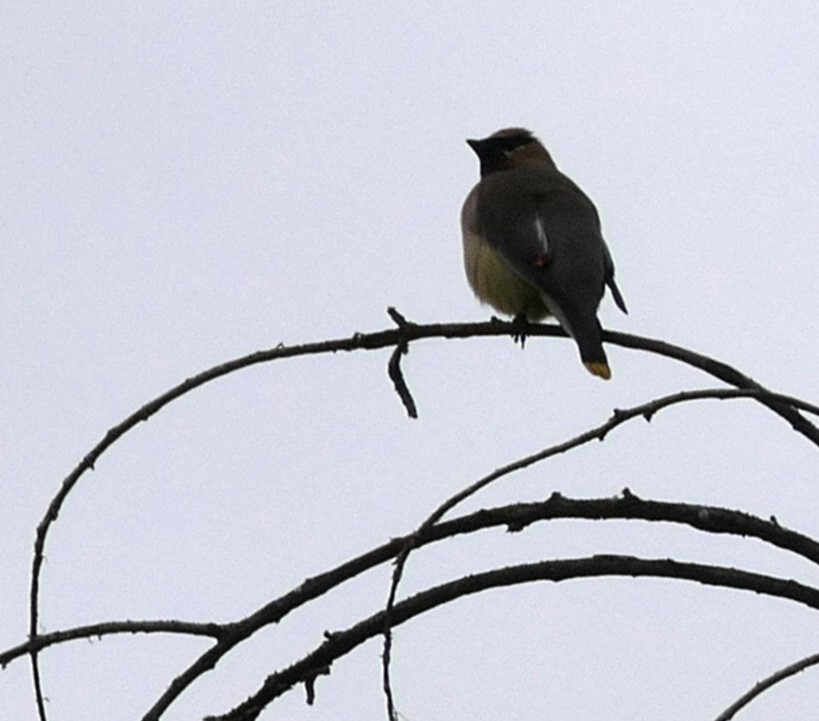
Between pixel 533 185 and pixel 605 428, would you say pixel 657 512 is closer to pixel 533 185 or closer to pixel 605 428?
pixel 605 428

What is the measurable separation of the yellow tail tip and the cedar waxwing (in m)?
0.15

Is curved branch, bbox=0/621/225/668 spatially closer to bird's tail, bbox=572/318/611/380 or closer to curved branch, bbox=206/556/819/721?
curved branch, bbox=206/556/819/721

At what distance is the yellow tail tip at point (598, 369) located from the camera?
4188 millimetres

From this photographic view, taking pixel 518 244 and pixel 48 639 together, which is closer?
pixel 48 639

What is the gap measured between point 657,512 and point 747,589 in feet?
0.47

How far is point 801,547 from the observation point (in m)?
2.13

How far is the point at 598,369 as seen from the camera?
420 cm

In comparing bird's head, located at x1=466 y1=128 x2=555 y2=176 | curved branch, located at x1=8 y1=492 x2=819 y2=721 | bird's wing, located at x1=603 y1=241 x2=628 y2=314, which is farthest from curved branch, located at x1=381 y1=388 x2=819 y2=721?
bird's head, located at x1=466 y1=128 x2=555 y2=176

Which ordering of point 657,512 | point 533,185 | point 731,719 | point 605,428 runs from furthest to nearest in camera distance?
point 533,185
point 657,512
point 605,428
point 731,719

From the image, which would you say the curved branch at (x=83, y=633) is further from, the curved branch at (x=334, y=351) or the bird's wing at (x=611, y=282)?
the bird's wing at (x=611, y=282)

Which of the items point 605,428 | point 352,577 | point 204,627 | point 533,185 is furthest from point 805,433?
point 533,185

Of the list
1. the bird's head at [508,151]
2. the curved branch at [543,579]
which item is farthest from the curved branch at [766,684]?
the bird's head at [508,151]

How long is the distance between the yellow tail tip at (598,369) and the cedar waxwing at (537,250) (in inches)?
5.9

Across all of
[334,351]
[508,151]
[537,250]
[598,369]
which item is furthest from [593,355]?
[508,151]
